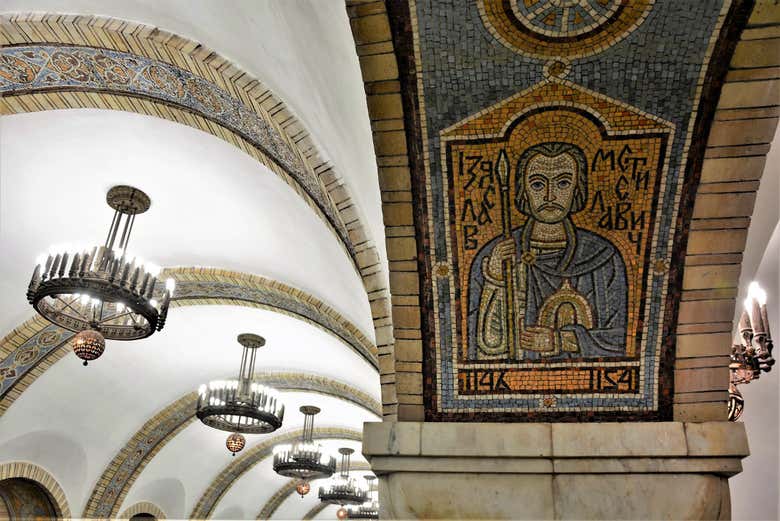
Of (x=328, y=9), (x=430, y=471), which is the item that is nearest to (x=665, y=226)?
(x=430, y=471)

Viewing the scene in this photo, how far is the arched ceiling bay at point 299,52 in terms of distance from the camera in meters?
3.30

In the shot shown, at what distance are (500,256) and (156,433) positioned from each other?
353 inches

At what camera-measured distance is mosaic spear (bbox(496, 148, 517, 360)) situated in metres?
2.96

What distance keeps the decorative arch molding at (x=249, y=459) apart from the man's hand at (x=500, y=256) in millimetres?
10654

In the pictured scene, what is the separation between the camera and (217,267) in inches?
277

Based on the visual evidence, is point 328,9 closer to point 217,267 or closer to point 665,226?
point 665,226

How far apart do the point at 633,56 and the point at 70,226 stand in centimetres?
568

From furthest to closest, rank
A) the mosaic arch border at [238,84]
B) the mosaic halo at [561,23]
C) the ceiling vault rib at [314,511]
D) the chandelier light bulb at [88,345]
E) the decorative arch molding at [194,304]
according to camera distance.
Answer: the ceiling vault rib at [314,511]
the decorative arch molding at [194,304]
the chandelier light bulb at [88,345]
the mosaic arch border at [238,84]
the mosaic halo at [561,23]

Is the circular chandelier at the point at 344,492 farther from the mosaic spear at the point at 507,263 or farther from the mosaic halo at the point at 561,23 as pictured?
the mosaic halo at the point at 561,23

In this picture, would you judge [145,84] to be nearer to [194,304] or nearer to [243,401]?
[194,304]

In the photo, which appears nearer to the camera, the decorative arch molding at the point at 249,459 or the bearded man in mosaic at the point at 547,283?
the bearded man in mosaic at the point at 547,283

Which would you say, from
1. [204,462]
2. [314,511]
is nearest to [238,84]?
[204,462]

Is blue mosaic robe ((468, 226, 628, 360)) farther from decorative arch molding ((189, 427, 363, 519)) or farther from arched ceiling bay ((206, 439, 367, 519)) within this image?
arched ceiling bay ((206, 439, 367, 519))

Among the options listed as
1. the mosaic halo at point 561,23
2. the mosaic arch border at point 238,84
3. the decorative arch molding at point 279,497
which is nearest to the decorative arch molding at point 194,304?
the mosaic arch border at point 238,84
